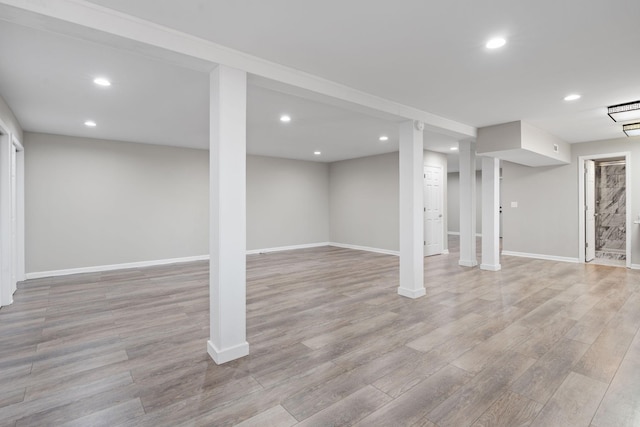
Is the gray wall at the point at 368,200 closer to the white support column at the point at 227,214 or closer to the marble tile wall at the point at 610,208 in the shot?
the marble tile wall at the point at 610,208

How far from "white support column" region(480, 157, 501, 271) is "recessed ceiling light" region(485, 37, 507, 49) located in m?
3.84

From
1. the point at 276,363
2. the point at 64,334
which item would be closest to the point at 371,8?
the point at 276,363

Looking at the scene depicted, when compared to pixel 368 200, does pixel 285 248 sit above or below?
below

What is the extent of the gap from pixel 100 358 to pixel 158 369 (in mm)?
615

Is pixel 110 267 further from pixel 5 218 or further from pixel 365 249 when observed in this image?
pixel 365 249

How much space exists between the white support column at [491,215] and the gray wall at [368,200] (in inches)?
76.7

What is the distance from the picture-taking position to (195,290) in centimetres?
474

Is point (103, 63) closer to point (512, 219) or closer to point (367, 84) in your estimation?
point (367, 84)

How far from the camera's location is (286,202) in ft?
29.1

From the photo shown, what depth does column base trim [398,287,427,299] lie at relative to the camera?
14.0 ft

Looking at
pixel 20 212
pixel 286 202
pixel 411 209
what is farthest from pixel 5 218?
pixel 286 202

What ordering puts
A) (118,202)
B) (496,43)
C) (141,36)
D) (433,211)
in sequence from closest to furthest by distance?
(141,36) < (496,43) < (118,202) < (433,211)

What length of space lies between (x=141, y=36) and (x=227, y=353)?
2436mm

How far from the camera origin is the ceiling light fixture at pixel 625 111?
410cm
